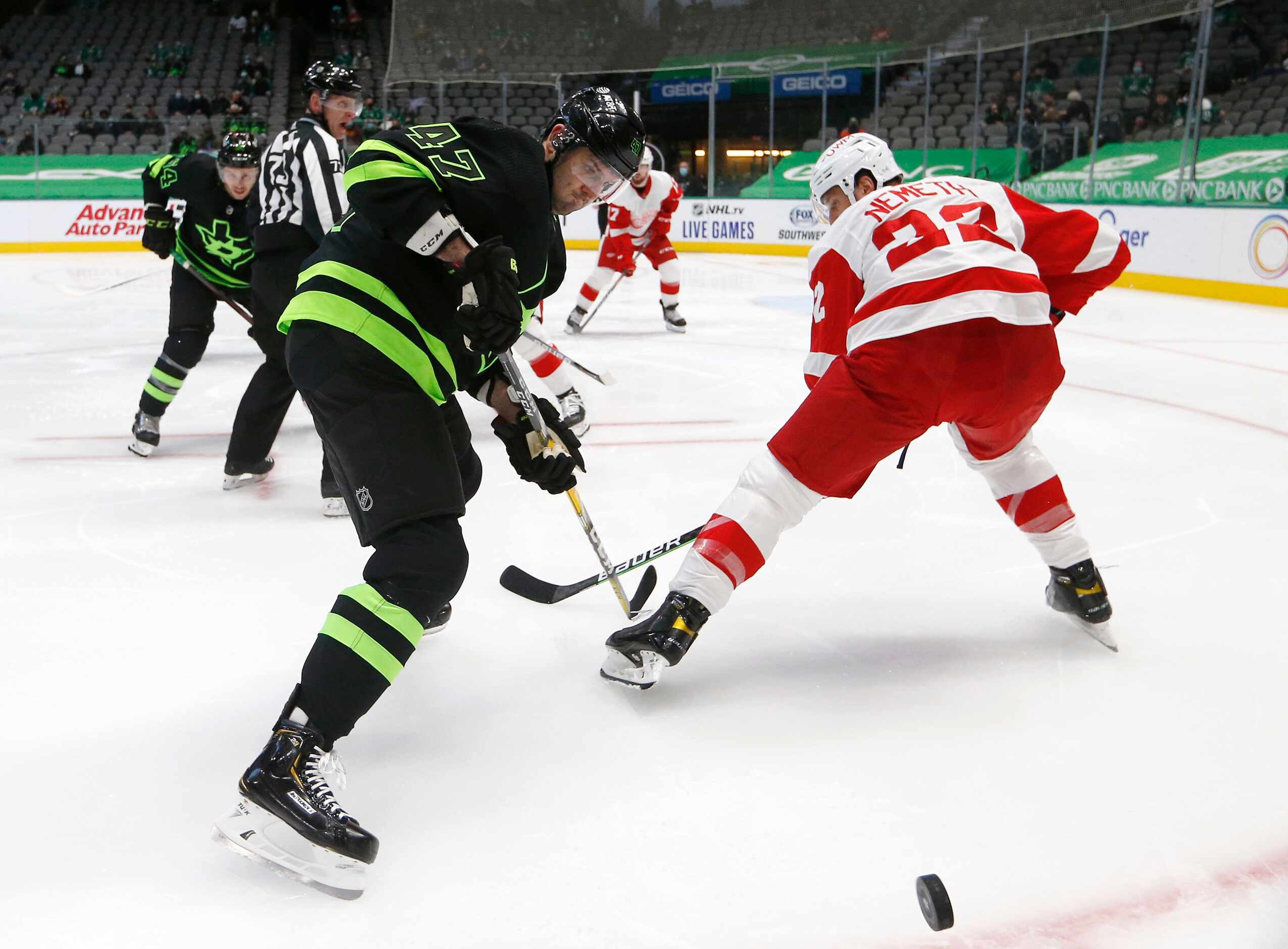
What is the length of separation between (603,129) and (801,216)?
10850 mm

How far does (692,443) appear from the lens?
3.96m

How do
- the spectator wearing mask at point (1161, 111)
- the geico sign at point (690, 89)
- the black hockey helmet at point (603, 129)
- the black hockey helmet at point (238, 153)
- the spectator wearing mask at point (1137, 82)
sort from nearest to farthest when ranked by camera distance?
the black hockey helmet at point (603, 129), the black hockey helmet at point (238, 153), the spectator wearing mask at point (1161, 111), the spectator wearing mask at point (1137, 82), the geico sign at point (690, 89)

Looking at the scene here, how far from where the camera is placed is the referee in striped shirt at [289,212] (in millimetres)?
3195

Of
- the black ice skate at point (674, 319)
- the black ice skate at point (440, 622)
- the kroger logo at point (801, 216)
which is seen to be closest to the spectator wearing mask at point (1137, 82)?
the kroger logo at point (801, 216)

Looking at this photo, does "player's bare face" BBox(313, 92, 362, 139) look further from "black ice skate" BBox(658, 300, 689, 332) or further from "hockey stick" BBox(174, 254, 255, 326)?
"black ice skate" BBox(658, 300, 689, 332)

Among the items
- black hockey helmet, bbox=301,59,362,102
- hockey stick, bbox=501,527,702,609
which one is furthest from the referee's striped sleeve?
hockey stick, bbox=501,527,702,609

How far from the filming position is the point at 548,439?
192 centimetres

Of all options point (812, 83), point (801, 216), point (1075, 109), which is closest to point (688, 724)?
point (1075, 109)

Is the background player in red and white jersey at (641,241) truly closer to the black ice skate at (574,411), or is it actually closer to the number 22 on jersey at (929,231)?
the black ice skate at (574,411)

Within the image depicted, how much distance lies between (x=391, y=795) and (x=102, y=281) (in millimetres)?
8707

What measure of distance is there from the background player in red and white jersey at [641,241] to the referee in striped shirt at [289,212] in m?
3.45

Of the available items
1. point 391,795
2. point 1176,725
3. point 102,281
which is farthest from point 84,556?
point 102,281

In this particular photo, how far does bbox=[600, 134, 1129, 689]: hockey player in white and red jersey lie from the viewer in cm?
188

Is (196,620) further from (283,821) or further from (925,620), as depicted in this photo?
(925,620)
